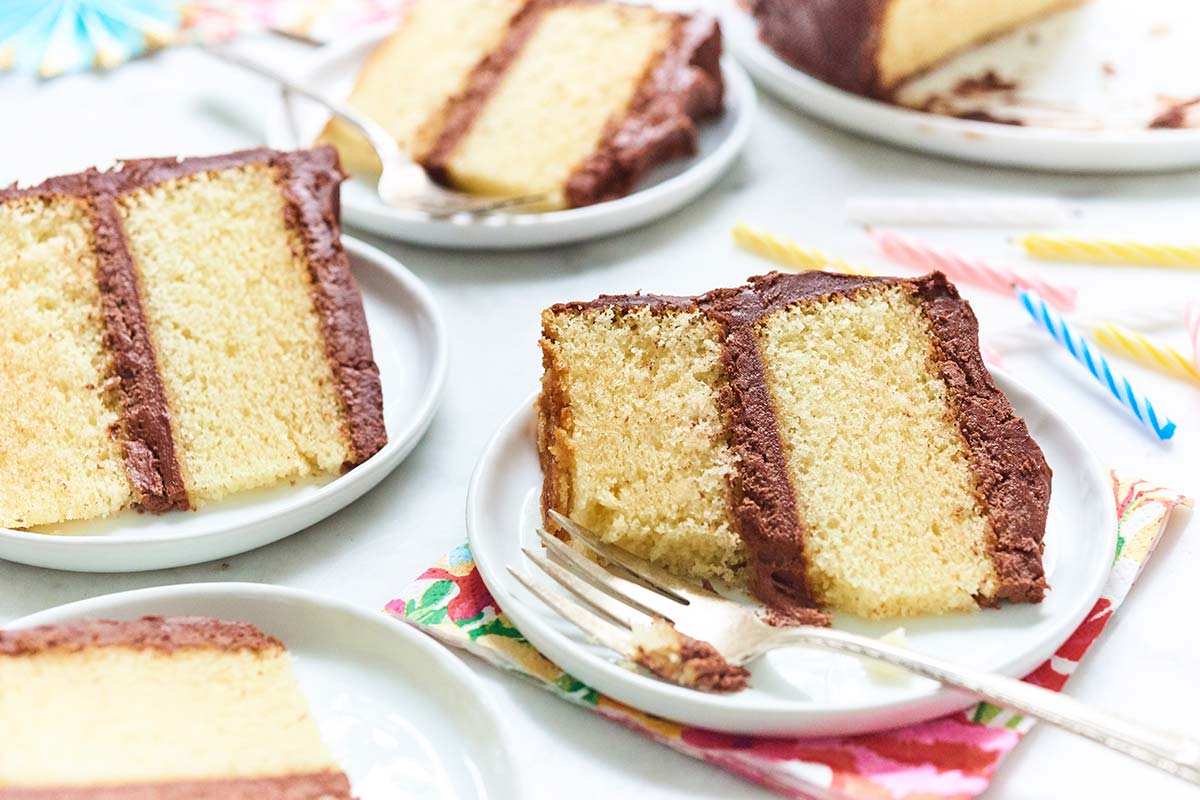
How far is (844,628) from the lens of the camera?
210 cm

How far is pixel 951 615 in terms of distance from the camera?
2104 mm

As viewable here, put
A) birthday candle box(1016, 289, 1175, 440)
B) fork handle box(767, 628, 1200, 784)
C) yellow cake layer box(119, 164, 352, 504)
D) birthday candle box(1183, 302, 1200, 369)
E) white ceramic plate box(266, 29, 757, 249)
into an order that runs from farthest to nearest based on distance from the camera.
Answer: white ceramic plate box(266, 29, 757, 249) < birthday candle box(1183, 302, 1200, 369) < birthday candle box(1016, 289, 1175, 440) < yellow cake layer box(119, 164, 352, 504) < fork handle box(767, 628, 1200, 784)

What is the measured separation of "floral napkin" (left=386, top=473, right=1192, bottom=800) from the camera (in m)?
1.85

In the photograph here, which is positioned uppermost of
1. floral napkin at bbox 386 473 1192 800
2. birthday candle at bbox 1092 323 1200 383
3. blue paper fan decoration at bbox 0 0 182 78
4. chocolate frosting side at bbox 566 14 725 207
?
blue paper fan decoration at bbox 0 0 182 78

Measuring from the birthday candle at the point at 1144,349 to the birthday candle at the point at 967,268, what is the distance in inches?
6.1

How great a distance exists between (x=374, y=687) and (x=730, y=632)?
61 centimetres

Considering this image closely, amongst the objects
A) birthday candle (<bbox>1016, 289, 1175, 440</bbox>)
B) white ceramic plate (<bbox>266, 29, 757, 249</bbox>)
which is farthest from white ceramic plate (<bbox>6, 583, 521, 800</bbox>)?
birthday candle (<bbox>1016, 289, 1175, 440</bbox>)

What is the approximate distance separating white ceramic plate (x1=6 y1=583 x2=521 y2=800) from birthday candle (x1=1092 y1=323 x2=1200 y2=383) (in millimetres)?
1879

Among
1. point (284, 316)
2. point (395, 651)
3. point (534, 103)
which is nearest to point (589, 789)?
point (395, 651)

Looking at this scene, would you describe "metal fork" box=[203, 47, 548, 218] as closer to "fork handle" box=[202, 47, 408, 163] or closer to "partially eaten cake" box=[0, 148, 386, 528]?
"fork handle" box=[202, 47, 408, 163]

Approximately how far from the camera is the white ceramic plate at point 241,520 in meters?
2.30

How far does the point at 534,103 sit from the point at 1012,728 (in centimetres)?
250

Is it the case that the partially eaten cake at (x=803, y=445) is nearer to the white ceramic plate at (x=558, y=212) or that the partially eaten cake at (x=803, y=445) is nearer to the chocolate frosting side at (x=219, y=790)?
the chocolate frosting side at (x=219, y=790)

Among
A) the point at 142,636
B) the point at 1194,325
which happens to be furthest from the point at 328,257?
Answer: the point at 1194,325
